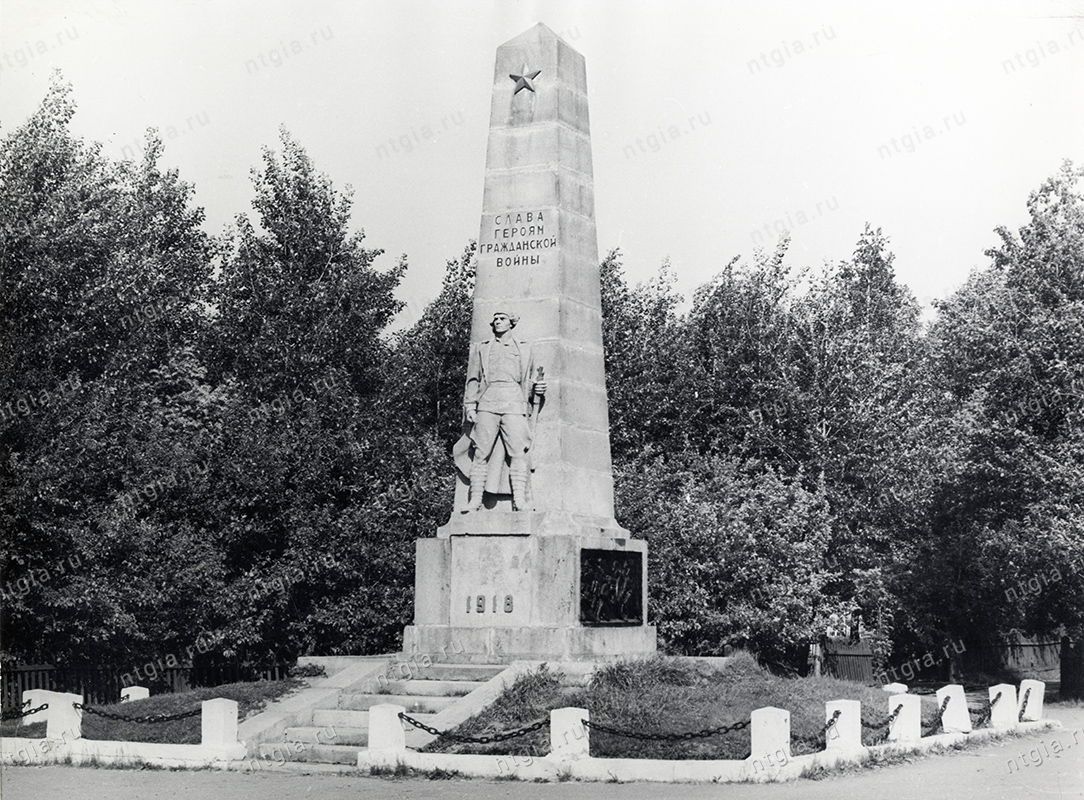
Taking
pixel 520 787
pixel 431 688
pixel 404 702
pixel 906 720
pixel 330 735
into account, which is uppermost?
pixel 431 688

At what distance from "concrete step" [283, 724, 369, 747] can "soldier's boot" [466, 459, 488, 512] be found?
331 cm

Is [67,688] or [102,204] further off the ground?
[102,204]

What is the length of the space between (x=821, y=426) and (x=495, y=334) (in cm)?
1432

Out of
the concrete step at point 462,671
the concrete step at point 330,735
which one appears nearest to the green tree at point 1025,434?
the concrete step at point 462,671

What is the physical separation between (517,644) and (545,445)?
2.47 metres

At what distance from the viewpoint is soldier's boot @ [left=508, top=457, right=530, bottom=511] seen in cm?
1661

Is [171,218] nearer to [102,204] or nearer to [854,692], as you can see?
[102,204]

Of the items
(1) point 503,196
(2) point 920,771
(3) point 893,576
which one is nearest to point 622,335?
(3) point 893,576

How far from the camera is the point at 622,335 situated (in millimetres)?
32750

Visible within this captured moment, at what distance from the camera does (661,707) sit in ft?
47.2

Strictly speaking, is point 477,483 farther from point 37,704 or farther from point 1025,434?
point 1025,434

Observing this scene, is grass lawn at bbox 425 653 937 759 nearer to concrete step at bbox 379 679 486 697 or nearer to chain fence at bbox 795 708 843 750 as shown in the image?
chain fence at bbox 795 708 843 750

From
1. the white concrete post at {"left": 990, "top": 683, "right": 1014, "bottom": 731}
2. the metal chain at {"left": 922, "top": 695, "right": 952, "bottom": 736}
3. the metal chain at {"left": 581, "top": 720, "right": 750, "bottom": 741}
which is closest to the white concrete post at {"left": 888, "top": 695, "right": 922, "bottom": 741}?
the metal chain at {"left": 922, "top": 695, "right": 952, "bottom": 736}

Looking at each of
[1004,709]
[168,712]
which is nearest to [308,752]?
[168,712]
